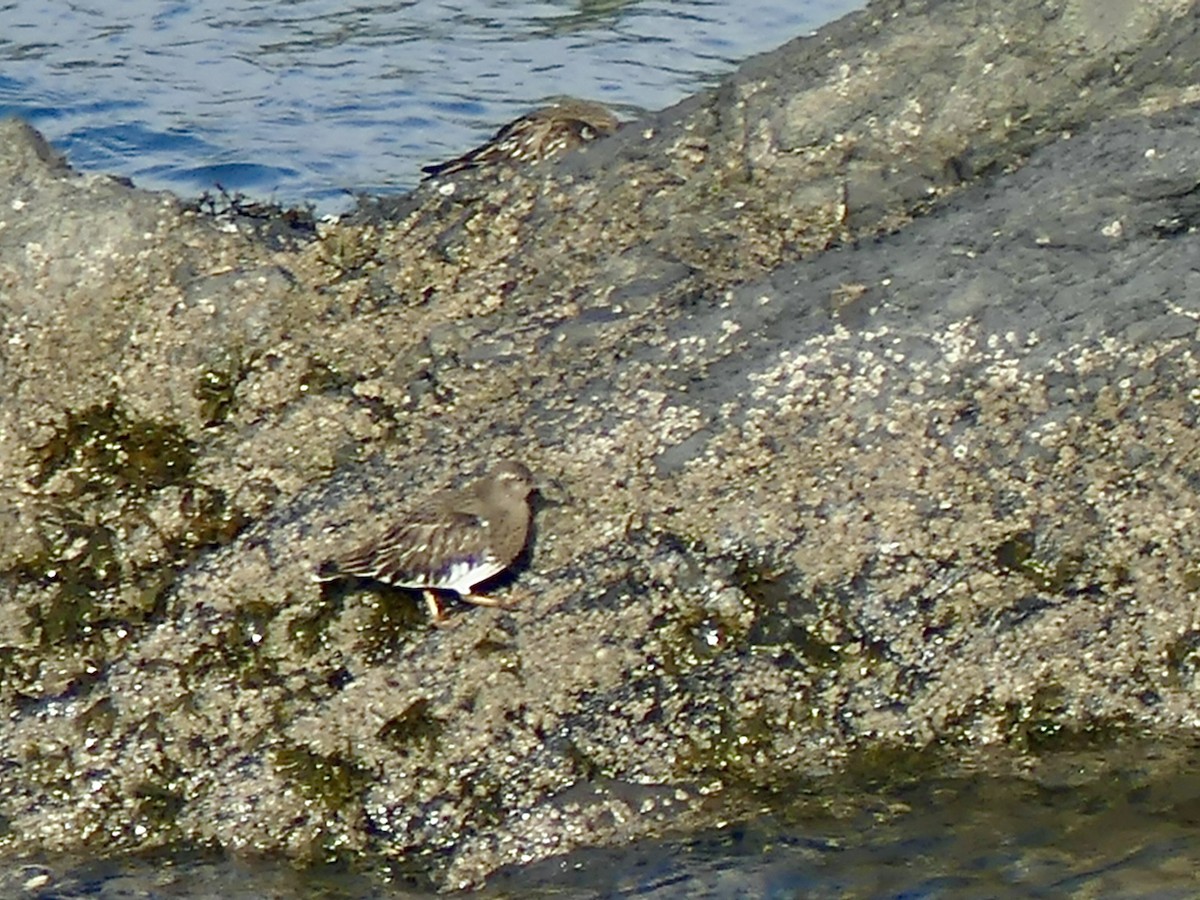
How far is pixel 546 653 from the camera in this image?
527 cm

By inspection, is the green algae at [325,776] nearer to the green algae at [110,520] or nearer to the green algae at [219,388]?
the green algae at [110,520]

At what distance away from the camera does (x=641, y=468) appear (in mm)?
5547

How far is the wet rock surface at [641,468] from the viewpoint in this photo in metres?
5.21

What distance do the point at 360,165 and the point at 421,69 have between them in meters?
1.76

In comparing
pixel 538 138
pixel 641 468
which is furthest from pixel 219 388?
pixel 538 138

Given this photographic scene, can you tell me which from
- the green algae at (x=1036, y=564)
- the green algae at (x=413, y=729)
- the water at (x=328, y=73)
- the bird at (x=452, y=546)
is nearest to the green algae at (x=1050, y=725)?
the green algae at (x=1036, y=564)

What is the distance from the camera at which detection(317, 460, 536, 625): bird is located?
530 cm

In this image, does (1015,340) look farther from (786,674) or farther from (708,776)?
(708,776)

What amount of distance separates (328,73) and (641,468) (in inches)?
346

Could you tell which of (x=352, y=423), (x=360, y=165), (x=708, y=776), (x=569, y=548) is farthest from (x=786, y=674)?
(x=360, y=165)

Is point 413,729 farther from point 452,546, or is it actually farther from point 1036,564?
point 1036,564

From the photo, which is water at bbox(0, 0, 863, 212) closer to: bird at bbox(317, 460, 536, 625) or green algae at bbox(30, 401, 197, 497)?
green algae at bbox(30, 401, 197, 497)

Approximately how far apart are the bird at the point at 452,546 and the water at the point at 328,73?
6047mm

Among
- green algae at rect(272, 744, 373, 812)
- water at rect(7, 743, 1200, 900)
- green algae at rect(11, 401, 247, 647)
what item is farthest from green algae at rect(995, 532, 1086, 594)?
green algae at rect(11, 401, 247, 647)
